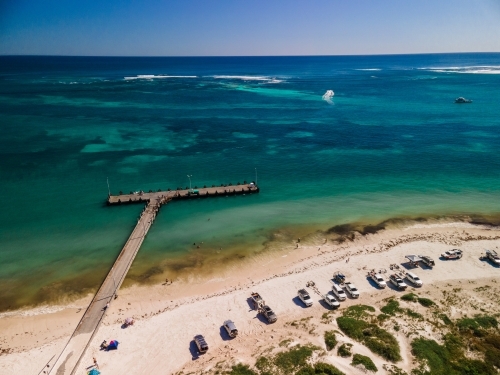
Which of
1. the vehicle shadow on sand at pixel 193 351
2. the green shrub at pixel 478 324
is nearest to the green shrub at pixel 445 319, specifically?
the green shrub at pixel 478 324

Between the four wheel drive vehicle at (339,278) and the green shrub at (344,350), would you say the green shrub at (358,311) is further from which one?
the green shrub at (344,350)

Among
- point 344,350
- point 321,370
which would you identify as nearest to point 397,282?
point 344,350

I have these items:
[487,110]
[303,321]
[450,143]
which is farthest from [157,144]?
[487,110]

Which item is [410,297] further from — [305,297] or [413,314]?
[305,297]

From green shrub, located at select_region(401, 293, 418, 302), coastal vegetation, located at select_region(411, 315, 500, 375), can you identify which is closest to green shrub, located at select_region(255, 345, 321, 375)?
coastal vegetation, located at select_region(411, 315, 500, 375)

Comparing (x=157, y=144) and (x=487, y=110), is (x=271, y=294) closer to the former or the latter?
(x=157, y=144)

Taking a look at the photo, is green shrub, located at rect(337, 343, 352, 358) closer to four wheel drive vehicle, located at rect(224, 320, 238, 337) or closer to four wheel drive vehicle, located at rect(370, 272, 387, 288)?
four wheel drive vehicle, located at rect(224, 320, 238, 337)
